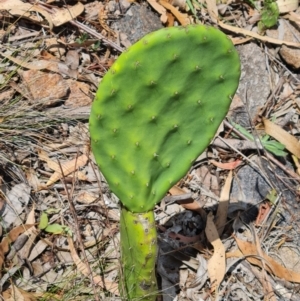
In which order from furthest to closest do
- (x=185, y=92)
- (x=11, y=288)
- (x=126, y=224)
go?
(x=11, y=288)
(x=126, y=224)
(x=185, y=92)

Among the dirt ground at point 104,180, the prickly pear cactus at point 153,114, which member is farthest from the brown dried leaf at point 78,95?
the prickly pear cactus at point 153,114

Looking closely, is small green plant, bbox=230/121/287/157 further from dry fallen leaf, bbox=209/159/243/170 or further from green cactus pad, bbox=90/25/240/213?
green cactus pad, bbox=90/25/240/213

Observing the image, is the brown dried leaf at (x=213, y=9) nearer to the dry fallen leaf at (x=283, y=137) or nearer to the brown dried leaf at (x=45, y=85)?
the dry fallen leaf at (x=283, y=137)

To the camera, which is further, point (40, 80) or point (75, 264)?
point (40, 80)

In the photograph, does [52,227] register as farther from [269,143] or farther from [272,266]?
[269,143]

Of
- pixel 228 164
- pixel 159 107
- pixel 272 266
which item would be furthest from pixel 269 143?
pixel 159 107

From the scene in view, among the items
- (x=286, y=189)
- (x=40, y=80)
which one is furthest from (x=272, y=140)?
(x=40, y=80)

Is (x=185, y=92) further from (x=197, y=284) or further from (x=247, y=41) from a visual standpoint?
(x=247, y=41)

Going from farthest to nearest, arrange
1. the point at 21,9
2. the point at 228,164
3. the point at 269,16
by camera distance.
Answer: the point at 269,16 < the point at 21,9 < the point at 228,164
